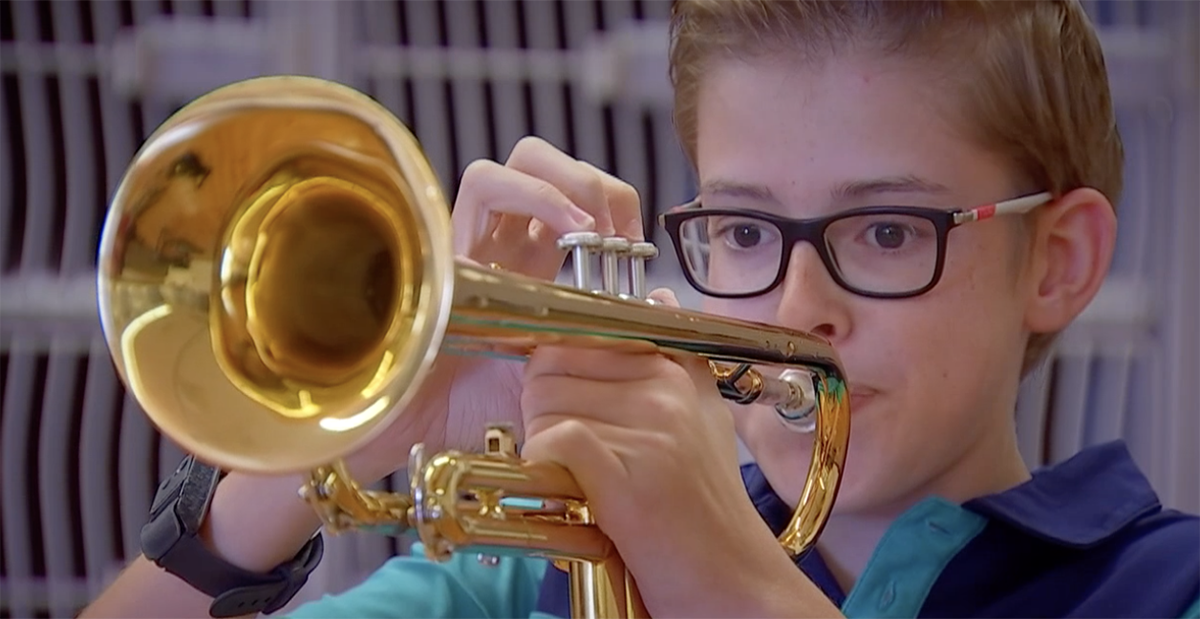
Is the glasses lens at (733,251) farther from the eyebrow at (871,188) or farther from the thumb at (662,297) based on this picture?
the thumb at (662,297)

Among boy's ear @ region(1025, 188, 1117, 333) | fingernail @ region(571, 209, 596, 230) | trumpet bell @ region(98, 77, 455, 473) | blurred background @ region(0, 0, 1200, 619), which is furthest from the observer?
blurred background @ region(0, 0, 1200, 619)

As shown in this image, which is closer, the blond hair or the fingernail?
the fingernail

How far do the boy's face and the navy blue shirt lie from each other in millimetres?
52

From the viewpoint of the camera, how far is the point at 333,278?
0.73 m

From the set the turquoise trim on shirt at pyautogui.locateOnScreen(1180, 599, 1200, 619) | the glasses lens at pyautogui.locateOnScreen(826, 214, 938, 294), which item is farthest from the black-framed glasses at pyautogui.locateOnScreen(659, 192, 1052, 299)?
the turquoise trim on shirt at pyautogui.locateOnScreen(1180, 599, 1200, 619)

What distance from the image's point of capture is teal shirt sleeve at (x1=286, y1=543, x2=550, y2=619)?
1224mm

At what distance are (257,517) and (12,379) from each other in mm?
1122

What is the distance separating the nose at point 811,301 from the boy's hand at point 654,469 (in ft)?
1.00

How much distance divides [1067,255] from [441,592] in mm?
662

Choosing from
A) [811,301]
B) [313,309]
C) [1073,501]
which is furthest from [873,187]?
[313,309]

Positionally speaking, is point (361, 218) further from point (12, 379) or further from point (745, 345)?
point (12, 379)

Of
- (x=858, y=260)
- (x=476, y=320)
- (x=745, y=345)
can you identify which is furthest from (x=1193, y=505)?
(x=476, y=320)

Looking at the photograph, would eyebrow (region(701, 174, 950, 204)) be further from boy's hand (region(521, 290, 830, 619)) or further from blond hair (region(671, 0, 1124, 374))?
boy's hand (region(521, 290, 830, 619))

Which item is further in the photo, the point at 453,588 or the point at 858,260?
the point at 453,588
